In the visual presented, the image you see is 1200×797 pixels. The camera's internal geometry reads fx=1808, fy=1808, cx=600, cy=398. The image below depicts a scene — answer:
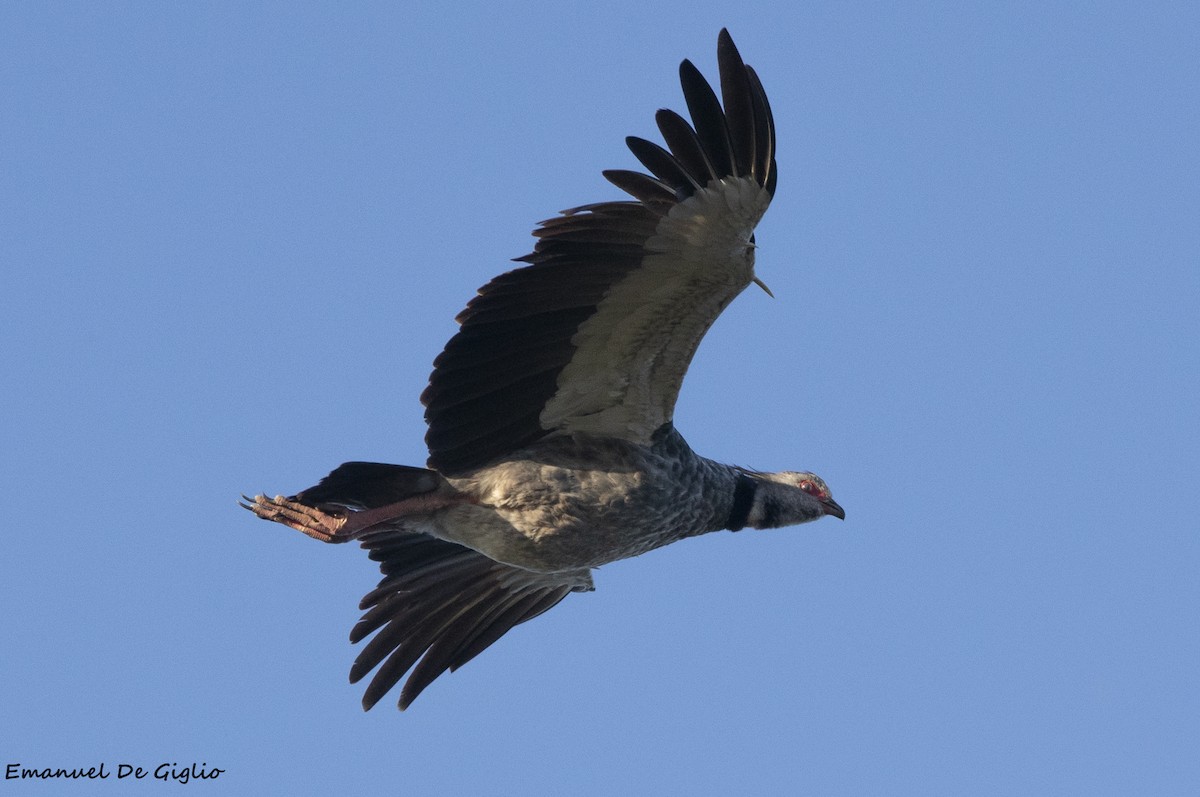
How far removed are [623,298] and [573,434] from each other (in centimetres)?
87

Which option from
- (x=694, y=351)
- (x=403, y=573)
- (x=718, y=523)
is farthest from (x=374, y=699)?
(x=694, y=351)

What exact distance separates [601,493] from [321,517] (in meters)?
1.18

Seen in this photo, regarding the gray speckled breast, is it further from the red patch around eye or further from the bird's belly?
the red patch around eye

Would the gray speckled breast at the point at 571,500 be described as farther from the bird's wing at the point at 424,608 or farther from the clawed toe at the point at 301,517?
the bird's wing at the point at 424,608

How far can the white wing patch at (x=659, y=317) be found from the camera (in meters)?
6.78

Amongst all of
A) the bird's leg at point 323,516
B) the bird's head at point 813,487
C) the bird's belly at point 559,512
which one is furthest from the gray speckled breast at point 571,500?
the bird's head at point 813,487

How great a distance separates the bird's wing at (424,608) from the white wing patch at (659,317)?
1249mm

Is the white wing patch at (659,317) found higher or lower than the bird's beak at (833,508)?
higher

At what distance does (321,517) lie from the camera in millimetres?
7496

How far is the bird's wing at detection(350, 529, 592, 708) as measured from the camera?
855 centimetres

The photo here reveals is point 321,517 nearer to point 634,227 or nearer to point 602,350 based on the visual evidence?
point 602,350

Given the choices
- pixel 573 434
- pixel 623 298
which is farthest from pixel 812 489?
pixel 623 298

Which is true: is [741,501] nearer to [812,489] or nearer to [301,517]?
[812,489]

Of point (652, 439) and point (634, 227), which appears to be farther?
point (652, 439)
